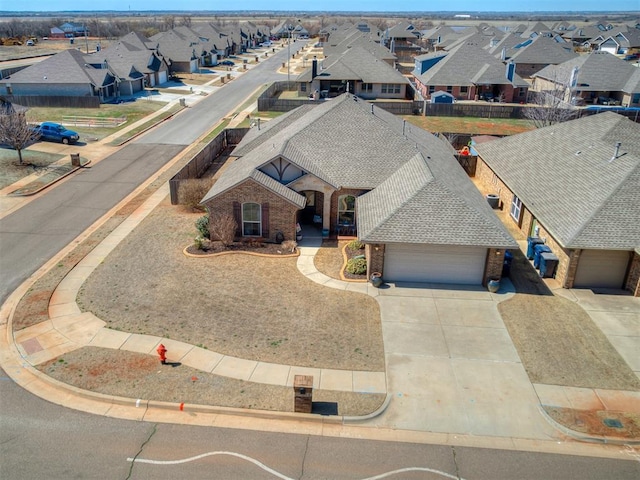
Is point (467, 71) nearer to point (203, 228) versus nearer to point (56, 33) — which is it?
point (203, 228)

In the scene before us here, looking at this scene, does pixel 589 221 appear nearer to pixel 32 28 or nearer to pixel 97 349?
pixel 97 349

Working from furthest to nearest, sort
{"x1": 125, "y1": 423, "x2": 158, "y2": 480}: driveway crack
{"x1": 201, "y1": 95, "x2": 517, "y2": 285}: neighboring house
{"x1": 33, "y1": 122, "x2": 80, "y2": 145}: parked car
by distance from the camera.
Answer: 1. {"x1": 33, "y1": 122, "x2": 80, "y2": 145}: parked car
2. {"x1": 201, "y1": 95, "x2": 517, "y2": 285}: neighboring house
3. {"x1": 125, "y1": 423, "x2": 158, "y2": 480}: driveway crack

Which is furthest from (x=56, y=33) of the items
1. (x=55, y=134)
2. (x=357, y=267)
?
(x=357, y=267)

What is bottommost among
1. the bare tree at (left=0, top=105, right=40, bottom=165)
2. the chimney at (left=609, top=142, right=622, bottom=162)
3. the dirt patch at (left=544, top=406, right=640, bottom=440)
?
the dirt patch at (left=544, top=406, right=640, bottom=440)

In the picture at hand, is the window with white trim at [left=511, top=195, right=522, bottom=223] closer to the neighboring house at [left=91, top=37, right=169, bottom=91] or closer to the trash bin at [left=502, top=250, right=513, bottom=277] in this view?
the trash bin at [left=502, top=250, right=513, bottom=277]

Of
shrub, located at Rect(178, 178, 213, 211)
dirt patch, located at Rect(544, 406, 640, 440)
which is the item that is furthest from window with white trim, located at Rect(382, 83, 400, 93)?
dirt patch, located at Rect(544, 406, 640, 440)
